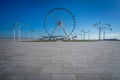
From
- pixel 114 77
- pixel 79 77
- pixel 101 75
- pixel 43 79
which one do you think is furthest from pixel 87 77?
pixel 43 79

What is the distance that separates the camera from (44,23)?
2096 inches

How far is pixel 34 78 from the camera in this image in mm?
4820

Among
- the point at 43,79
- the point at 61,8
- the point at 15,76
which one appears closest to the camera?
the point at 43,79

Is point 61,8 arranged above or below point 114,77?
above

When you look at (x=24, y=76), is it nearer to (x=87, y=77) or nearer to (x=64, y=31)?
(x=87, y=77)

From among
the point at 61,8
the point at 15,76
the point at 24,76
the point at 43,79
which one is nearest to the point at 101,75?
the point at 43,79

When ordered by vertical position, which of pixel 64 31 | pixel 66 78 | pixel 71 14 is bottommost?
pixel 66 78

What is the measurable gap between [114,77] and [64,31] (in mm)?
53179

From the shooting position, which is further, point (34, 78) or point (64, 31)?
point (64, 31)

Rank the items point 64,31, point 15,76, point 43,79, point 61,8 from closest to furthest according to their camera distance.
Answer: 1. point 43,79
2. point 15,76
3. point 61,8
4. point 64,31

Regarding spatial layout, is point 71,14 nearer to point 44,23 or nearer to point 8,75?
point 44,23

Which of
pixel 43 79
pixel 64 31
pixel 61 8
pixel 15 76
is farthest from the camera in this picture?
pixel 64 31

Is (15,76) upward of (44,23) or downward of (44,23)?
downward

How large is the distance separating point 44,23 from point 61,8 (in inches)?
353
